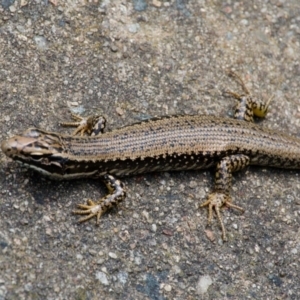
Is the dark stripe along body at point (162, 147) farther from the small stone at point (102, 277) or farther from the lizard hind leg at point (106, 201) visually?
the small stone at point (102, 277)

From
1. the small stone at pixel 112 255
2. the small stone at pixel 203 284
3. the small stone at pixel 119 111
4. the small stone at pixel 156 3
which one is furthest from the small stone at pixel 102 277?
the small stone at pixel 156 3

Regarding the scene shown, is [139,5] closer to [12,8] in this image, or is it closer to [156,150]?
[12,8]

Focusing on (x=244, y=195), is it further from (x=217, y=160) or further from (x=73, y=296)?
(x=73, y=296)

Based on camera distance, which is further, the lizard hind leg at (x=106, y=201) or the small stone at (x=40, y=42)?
the small stone at (x=40, y=42)

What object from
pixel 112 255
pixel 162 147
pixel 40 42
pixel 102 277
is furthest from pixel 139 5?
pixel 102 277

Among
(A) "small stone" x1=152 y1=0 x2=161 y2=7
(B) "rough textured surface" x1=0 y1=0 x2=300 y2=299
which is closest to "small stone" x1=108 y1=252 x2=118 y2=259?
(B) "rough textured surface" x1=0 y1=0 x2=300 y2=299

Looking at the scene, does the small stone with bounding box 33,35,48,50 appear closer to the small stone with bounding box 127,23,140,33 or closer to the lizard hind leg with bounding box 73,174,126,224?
the small stone with bounding box 127,23,140,33
